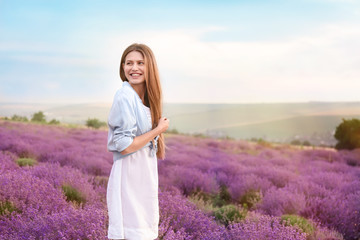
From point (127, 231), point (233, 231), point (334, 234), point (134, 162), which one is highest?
point (134, 162)

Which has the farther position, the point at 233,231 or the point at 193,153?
the point at 193,153

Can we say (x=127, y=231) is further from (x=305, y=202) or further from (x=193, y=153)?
(x=193, y=153)

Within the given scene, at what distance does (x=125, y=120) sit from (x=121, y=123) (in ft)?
0.14

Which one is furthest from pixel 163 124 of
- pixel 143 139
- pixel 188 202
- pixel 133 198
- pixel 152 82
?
pixel 188 202

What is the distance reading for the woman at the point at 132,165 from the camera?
1878 mm

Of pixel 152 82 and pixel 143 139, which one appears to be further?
pixel 152 82

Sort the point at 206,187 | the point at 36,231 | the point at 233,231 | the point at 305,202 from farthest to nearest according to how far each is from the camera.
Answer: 1. the point at 206,187
2. the point at 305,202
3. the point at 233,231
4. the point at 36,231

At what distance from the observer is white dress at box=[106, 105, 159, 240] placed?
6.19 ft

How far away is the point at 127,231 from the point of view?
190cm

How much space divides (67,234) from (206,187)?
360cm

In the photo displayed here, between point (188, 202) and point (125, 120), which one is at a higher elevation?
point (125, 120)

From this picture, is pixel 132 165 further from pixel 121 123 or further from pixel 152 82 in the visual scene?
pixel 152 82

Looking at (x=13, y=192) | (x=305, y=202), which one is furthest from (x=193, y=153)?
(x=13, y=192)

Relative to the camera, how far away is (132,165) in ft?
6.34
